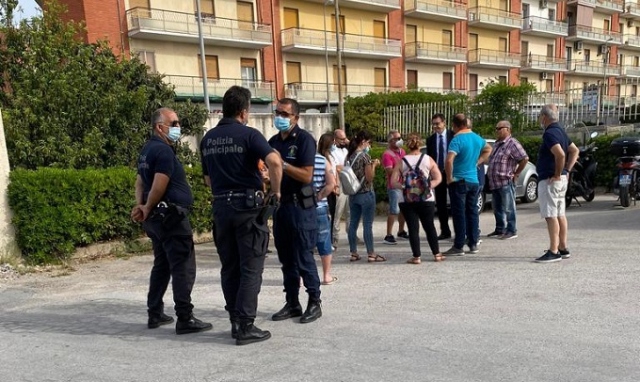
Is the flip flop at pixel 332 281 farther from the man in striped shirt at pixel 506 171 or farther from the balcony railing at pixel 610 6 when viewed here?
the balcony railing at pixel 610 6

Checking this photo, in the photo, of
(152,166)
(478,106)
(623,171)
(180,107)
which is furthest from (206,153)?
(478,106)

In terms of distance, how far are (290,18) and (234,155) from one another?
28055 mm

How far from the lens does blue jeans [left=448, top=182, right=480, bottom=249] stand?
6.14 m

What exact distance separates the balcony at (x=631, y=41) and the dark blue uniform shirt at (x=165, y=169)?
57.4m

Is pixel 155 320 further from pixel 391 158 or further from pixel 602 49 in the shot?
pixel 602 49

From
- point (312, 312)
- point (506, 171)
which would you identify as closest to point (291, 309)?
point (312, 312)

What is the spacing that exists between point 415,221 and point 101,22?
2321cm

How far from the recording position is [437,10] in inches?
1373

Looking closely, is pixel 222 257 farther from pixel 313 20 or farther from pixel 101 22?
pixel 313 20

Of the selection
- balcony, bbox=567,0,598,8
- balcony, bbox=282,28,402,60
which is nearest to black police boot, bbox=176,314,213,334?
balcony, bbox=282,28,402,60

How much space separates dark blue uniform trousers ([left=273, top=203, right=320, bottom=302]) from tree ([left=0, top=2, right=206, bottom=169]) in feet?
16.9

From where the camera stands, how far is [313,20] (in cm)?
3039

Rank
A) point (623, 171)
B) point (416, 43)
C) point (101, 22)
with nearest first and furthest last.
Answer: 1. point (623, 171)
2. point (101, 22)
3. point (416, 43)

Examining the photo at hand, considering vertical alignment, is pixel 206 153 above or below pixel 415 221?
above
